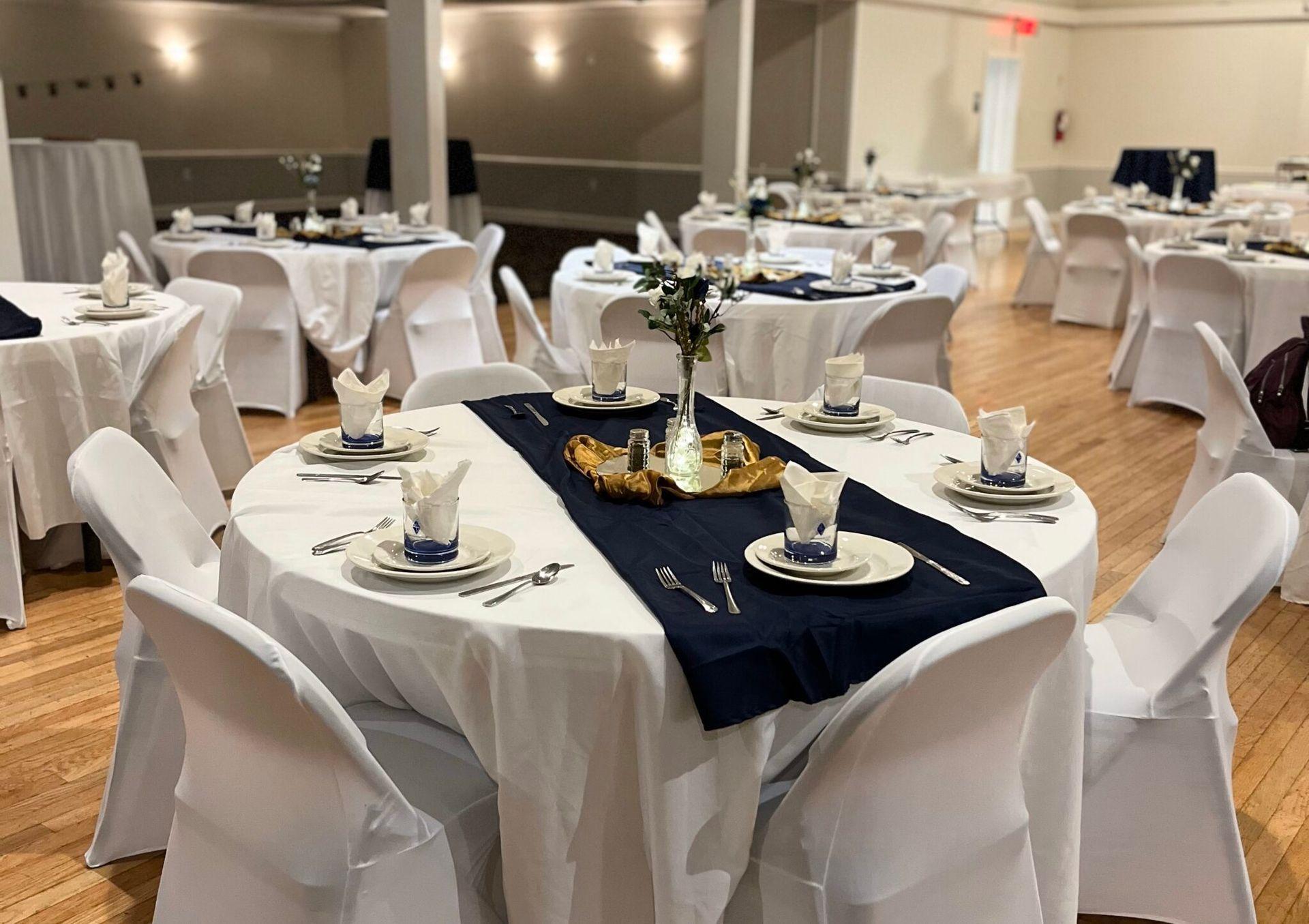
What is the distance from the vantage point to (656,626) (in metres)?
1.71

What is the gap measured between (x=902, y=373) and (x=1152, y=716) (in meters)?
2.31

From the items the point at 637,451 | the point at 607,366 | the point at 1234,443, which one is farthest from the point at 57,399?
the point at 1234,443

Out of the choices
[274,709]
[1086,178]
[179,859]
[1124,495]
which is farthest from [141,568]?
[1086,178]

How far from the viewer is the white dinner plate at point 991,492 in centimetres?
225

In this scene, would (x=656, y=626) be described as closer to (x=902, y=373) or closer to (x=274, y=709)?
(x=274, y=709)

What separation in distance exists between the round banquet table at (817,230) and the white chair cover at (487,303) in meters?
1.43

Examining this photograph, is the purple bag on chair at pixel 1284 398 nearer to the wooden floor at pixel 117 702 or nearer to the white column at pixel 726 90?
the wooden floor at pixel 117 702

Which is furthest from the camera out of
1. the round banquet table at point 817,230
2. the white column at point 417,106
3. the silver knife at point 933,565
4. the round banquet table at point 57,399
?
Answer: the white column at point 417,106

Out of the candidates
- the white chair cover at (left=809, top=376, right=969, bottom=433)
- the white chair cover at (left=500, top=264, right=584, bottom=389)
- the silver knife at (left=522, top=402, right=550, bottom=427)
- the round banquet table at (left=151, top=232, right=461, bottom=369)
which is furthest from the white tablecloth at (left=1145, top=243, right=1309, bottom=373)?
the silver knife at (left=522, top=402, right=550, bottom=427)

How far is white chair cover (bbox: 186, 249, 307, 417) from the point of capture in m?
5.65

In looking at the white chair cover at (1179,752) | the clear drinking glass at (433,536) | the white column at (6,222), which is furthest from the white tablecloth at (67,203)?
the white chair cover at (1179,752)

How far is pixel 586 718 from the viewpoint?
172cm

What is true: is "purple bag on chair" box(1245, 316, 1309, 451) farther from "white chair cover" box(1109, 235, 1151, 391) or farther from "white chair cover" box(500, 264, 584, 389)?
"white chair cover" box(1109, 235, 1151, 391)

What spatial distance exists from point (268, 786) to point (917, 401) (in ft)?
6.38
